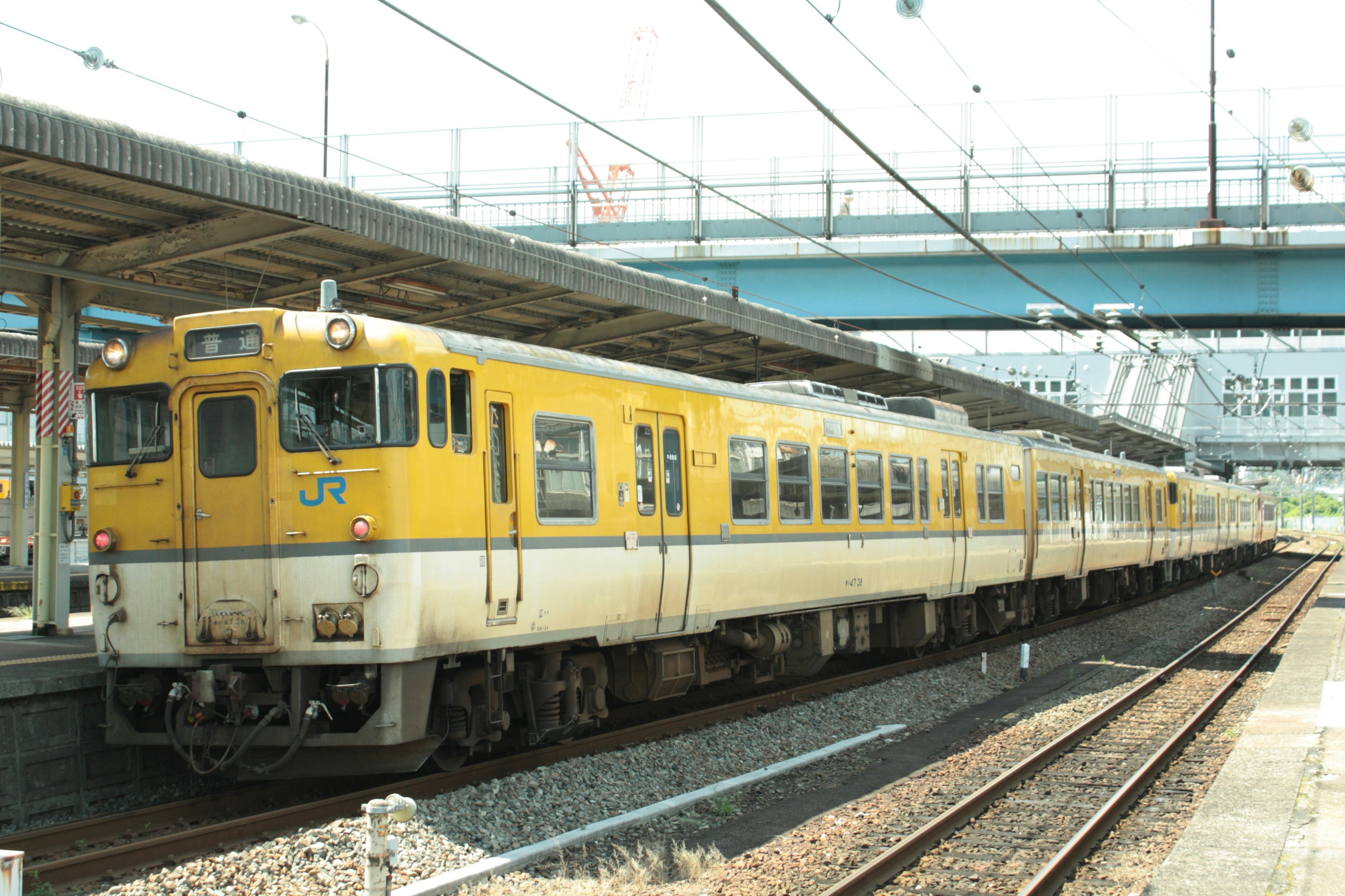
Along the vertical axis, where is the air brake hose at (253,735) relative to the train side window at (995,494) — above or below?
below

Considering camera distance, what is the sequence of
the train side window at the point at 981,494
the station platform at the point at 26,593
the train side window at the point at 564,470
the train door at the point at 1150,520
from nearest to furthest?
the train side window at the point at 564,470 → the train side window at the point at 981,494 → the station platform at the point at 26,593 → the train door at the point at 1150,520

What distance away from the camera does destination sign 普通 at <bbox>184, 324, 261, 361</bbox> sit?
7.94 meters

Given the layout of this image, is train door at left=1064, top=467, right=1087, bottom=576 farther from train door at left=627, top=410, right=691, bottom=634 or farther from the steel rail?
train door at left=627, top=410, right=691, bottom=634

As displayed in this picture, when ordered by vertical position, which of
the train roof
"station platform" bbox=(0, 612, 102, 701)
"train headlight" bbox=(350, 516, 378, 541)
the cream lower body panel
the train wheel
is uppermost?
the train roof

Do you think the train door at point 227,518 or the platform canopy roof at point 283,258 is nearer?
the train door at point 227,518

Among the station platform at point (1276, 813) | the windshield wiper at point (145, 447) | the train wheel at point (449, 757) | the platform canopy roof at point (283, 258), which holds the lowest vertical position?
the station platform at point (1276, 813)

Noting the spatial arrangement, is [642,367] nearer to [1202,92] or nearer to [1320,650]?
[1202,92]

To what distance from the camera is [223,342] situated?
8016mm

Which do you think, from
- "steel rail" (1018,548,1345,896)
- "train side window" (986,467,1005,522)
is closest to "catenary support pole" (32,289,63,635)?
"steel rail" (1018,548,1345,896)

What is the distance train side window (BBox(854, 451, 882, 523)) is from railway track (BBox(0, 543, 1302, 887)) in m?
3.69

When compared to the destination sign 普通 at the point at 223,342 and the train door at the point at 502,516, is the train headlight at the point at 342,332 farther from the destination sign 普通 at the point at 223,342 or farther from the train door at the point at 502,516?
the train door at the point at 502,516

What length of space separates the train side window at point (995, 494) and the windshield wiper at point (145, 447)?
1183 cm

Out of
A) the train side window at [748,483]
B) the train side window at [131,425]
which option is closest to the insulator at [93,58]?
the train side window at [131,425]

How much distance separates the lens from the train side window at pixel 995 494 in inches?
670
